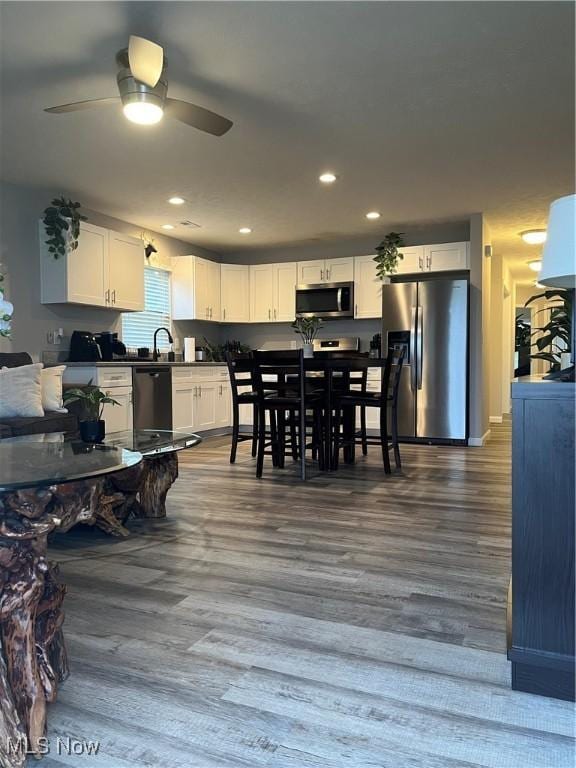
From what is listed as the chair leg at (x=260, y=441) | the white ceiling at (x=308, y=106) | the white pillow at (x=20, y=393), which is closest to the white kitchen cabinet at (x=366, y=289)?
the white ceiling at (x=308, y=106)

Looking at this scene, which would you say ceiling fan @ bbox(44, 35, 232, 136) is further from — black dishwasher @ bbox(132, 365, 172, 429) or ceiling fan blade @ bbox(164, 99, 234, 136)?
black dishwasher @ bbox(132, 365, 172, 429)

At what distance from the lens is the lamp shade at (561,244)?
1501 mm

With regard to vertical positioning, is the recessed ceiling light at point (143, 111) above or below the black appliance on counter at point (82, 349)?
above

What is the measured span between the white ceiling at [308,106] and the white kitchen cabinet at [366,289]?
116cm

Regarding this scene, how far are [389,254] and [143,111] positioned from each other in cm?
413

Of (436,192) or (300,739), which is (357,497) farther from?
(436,192)

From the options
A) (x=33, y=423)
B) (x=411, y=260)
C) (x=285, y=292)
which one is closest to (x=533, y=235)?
(x=411, y=260)

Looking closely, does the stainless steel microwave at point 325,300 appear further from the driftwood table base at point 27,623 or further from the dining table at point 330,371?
the driftwood table base at point 27,623

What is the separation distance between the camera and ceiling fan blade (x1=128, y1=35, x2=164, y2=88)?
2482 mm

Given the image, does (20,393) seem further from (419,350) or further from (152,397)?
(419,350)

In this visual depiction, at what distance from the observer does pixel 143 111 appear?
2.77 metres

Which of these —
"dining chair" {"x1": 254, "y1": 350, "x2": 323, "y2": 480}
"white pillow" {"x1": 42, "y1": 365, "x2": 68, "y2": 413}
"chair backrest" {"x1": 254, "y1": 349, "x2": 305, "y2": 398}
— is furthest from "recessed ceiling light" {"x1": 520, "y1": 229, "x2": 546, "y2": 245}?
"white pillow" {"x1": 42, "y1": 365, "x2": 68, "y2": 413}

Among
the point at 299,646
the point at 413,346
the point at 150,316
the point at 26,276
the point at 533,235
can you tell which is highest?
the point at 533,235

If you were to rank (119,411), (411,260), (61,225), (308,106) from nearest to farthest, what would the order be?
(308,106), (61,225), (119,411), (411,260)
